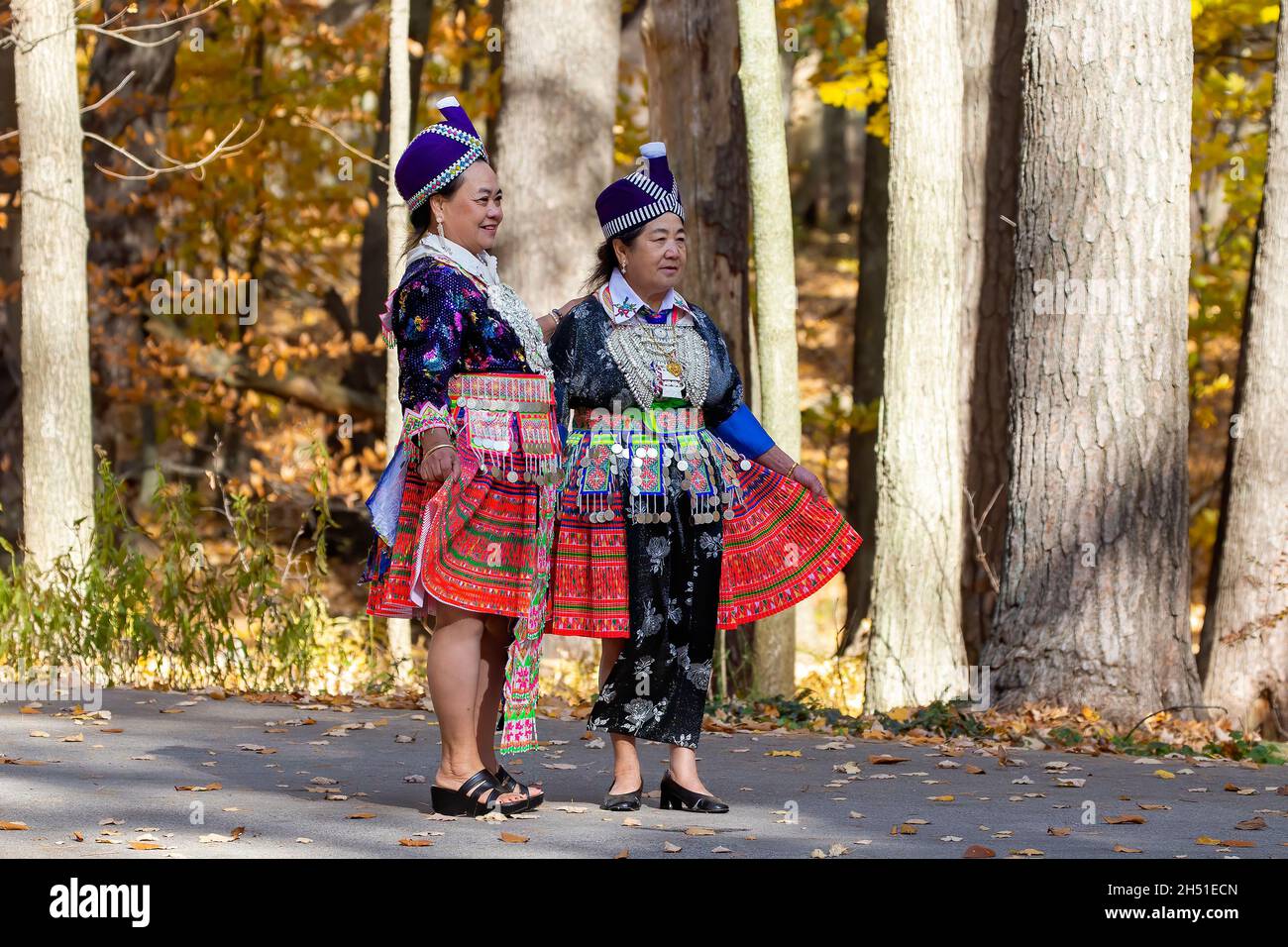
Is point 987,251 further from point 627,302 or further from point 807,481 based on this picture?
point 627,302

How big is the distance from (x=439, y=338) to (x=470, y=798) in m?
1.46

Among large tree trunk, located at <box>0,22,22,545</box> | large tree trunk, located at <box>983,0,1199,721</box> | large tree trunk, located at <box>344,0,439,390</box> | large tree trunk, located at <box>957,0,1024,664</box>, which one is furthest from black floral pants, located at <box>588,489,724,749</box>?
large tree trunk, located at <box>344,0,439,390</box>

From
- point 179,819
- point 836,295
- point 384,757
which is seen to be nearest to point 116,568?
point 384,757

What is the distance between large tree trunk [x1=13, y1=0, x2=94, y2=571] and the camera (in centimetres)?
1062

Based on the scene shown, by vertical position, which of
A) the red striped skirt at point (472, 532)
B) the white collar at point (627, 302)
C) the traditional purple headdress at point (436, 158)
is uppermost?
the traditional purple headdress at point (436, 158)

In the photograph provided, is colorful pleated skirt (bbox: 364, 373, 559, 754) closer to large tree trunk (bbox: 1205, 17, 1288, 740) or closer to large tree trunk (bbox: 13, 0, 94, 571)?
large tree trunk (bbox: 13, 0, 94, 571)

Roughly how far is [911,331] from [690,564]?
5.16m

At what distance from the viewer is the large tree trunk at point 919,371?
10797 mm

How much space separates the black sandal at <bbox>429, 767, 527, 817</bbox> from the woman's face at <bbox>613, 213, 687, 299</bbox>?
65.9 inches

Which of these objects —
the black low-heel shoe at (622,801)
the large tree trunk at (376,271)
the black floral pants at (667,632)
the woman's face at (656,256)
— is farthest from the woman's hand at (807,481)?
the large tree trunk at (376,271)

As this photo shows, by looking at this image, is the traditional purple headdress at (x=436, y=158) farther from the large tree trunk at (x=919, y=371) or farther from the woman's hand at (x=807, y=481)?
the large tree trunk at (x=919, y=371)

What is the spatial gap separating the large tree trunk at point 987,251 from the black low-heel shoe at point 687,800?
19.3 feet

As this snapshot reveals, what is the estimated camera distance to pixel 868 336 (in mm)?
18531

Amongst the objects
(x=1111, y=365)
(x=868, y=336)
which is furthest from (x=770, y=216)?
(x=868, y=336)
